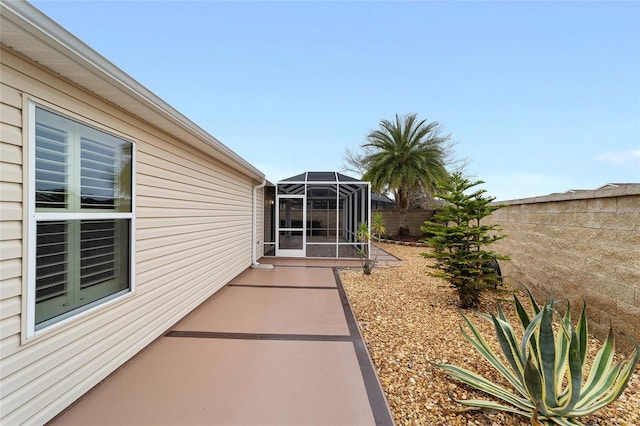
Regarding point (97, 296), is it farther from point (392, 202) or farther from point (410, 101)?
point (392, 202)

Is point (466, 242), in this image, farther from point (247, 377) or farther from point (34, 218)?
point (34, 218)

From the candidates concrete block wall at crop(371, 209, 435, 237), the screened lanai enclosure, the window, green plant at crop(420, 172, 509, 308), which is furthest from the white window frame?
concrete block wall at crop(371, 209, 435, 237)

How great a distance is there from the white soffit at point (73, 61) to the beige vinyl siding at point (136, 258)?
0.34 feet

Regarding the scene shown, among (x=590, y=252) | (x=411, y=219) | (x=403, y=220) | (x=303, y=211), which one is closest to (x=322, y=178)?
(x=303, y=211)

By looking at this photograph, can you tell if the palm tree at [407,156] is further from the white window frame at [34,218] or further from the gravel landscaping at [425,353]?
the white window frame at [34,218]

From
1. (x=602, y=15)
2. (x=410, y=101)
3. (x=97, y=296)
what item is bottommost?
(x=97, y=296)

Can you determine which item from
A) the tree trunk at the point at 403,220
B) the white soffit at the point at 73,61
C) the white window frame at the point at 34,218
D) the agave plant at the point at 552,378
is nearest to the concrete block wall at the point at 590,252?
the agave plant at the point at 552,378

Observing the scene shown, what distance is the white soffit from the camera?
1.45 metres

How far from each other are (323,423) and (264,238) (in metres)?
7.90

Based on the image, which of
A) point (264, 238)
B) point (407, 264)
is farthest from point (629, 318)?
point (264, 238)

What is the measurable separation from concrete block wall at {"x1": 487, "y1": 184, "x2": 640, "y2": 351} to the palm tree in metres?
7.07

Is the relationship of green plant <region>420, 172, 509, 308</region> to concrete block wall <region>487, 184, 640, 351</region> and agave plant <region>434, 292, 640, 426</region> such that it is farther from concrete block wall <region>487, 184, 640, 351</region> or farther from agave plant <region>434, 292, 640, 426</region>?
agave plant <region>434, 292, 640, 426</region>

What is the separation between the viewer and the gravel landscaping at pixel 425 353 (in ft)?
6.69

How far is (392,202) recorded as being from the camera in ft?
69.3
